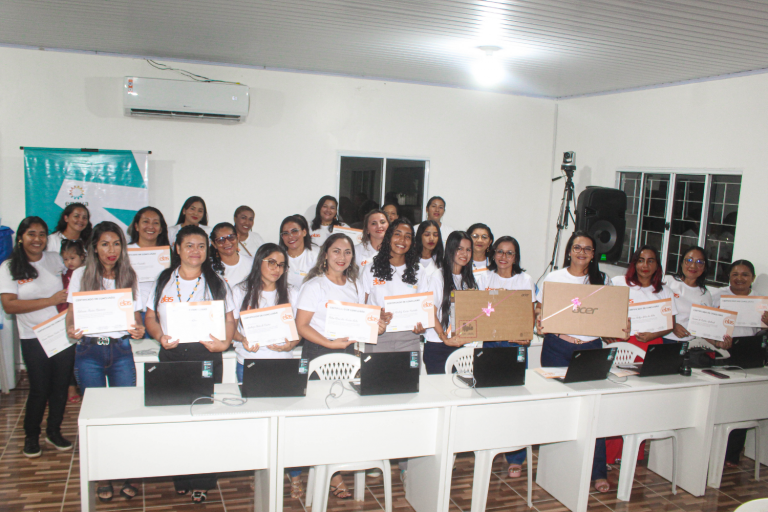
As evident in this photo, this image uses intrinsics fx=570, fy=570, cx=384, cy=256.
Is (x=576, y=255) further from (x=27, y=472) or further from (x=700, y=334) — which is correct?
(x=27, y=472)

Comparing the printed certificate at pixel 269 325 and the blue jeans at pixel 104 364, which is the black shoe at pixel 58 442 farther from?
the printed certificate at pixel 269 325

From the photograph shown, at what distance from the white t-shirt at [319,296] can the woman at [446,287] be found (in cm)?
54

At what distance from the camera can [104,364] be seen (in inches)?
127

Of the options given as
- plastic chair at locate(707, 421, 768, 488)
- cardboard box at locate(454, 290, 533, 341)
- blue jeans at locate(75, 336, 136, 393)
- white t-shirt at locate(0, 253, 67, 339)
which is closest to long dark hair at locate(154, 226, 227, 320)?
blue jeans at locate(75, 336, 136, 393)

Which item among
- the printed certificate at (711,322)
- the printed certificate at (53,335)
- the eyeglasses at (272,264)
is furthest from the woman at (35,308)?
the printed certificate at (711,322)

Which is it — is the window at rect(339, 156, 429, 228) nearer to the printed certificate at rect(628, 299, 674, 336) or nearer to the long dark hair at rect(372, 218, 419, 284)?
the long dark hair at rect(372, 218, 419, 284)

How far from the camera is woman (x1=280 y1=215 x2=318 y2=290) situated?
444 centimetres

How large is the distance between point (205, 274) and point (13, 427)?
227 cm

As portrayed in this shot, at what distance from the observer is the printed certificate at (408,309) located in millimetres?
3367

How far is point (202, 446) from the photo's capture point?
8.87ft

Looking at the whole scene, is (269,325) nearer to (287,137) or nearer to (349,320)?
(349,320)

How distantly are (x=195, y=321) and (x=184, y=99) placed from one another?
11.3ft

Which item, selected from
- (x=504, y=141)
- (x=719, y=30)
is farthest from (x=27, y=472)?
(x=504, y=141)

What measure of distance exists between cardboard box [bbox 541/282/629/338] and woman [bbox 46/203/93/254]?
3.45 m
